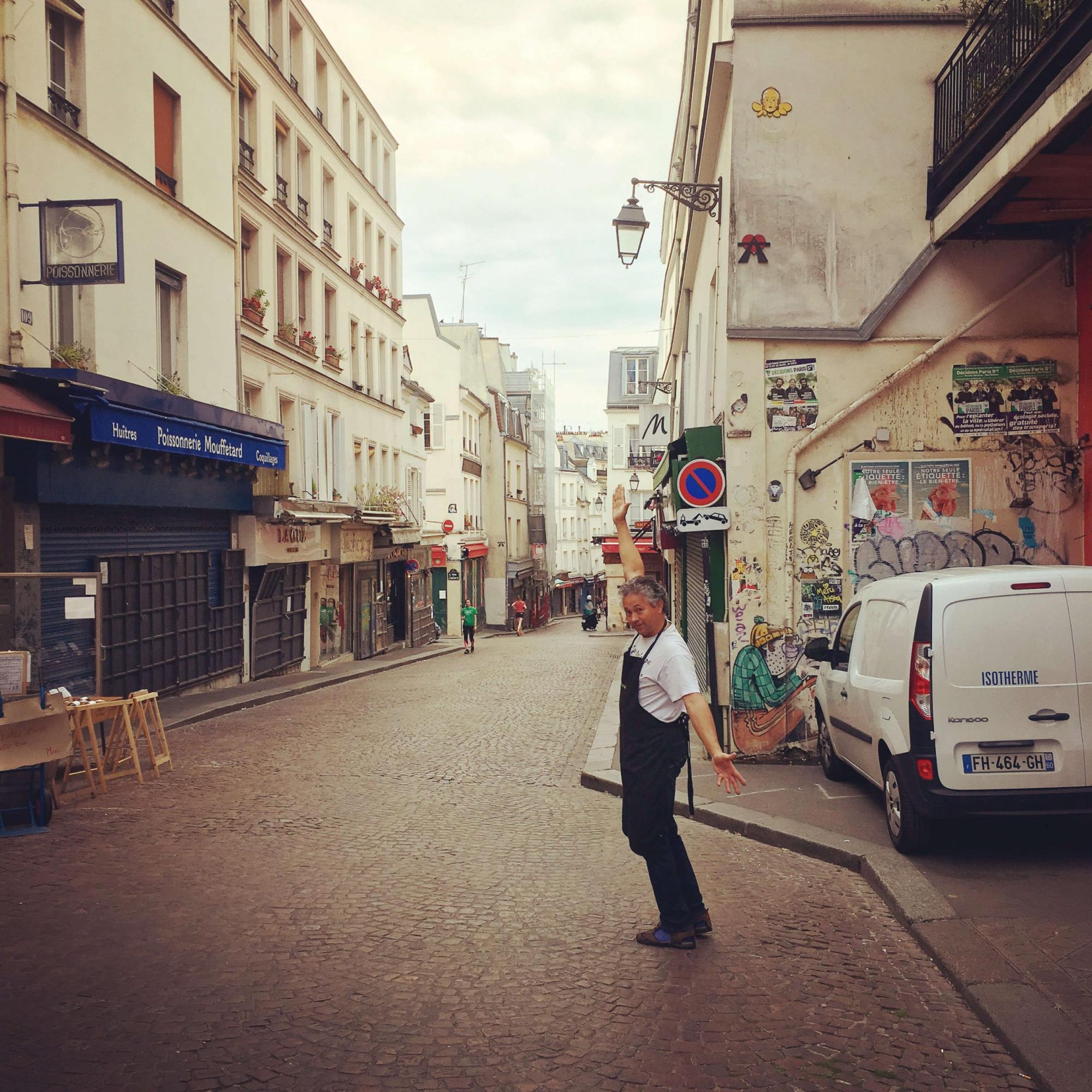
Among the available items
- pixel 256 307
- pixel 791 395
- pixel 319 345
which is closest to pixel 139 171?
pixel 256 307

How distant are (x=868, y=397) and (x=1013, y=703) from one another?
4.47 metres

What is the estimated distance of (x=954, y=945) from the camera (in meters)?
5.22

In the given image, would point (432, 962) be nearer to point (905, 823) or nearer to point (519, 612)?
point (905, 823)

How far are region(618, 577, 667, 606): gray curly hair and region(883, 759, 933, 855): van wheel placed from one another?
7.99 feet

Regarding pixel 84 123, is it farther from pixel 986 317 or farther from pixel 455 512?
pixel 455 512

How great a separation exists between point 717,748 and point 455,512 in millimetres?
43883

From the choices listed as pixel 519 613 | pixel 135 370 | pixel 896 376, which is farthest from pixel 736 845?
pixel 519 613

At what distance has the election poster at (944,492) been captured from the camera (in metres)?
10.4

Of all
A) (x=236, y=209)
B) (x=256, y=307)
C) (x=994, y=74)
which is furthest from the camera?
(x=256, y=307)

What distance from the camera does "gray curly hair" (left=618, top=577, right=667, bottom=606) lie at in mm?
5426

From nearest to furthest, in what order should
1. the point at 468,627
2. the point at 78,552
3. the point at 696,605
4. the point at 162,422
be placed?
1. the point at 78,552
2. the point at 696,605
3. the point at 162,422
4. the point at 468,627

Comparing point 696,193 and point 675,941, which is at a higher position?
point 696,193

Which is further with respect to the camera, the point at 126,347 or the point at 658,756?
the point at 126,347

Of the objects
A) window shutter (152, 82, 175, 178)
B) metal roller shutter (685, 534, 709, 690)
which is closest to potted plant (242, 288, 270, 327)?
window shutter (152, 82, 175, 178)
